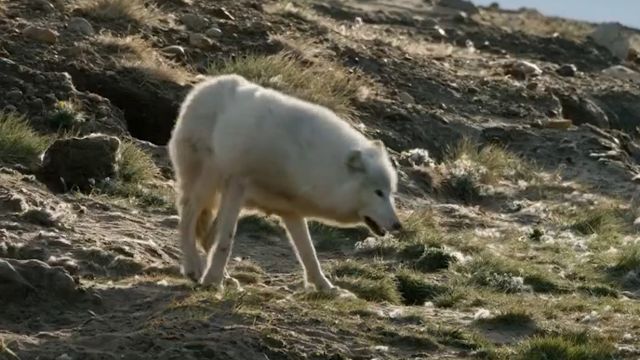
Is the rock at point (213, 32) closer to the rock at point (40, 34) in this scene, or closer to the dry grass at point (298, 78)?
the dry grass at point (298, 78)

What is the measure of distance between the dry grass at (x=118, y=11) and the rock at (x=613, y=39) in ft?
38.2

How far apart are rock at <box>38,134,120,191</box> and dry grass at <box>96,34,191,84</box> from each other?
2516mm

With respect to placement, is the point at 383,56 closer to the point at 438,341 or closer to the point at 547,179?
the point at 547,179

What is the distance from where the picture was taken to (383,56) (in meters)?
18.4

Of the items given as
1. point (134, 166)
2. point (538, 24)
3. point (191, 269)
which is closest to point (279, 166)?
point (191, 269)

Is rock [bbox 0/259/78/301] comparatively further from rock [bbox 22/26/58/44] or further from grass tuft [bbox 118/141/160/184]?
rock [bbox 22/26/58/44]

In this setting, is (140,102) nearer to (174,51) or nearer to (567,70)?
(174,51)

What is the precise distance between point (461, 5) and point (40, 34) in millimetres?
15155

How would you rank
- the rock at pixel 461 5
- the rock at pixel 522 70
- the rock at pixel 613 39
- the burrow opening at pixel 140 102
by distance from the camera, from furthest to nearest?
1. the rock at pixel 461 5
2. the rock at pixel 613 39
3. the rock at pixel 522 70
4. the burrow opening at pixel 140 102

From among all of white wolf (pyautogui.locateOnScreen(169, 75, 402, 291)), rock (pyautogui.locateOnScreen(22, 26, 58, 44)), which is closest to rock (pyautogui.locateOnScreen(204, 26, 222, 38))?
rock (pyautogui.locateOnScreen(22, 26, 58, 44))

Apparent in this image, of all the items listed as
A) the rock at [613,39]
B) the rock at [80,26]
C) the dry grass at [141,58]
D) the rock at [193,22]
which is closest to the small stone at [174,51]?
the dry grass at [141,58]

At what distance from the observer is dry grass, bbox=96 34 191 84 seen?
1395 centimetres

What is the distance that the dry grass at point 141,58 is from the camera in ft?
45.8

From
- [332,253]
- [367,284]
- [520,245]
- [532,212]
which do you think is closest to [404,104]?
[532,212]
